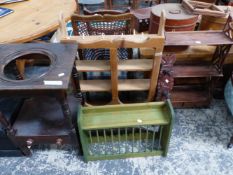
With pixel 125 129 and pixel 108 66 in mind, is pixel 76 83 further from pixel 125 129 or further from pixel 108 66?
pixel 125 129

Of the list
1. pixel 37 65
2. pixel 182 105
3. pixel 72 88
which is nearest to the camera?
pixel 72 88

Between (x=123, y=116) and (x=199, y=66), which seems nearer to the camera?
(x=123, y=116)

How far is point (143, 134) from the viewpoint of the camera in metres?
1.54

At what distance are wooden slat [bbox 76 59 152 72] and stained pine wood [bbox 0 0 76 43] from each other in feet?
1.40

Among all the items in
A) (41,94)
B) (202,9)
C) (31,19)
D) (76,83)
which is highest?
(202,9)

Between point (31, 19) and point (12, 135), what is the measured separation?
93 cm

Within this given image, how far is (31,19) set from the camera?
1.66 meters

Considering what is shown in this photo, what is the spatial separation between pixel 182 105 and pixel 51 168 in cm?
116

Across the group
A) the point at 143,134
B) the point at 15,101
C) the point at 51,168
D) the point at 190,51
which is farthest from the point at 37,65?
the point at 190,51

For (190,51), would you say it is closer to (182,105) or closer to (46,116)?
(182,105)

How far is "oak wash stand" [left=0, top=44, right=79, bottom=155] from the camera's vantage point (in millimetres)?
956

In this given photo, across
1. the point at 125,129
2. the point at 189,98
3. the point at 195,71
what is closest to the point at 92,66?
the point at 125,129

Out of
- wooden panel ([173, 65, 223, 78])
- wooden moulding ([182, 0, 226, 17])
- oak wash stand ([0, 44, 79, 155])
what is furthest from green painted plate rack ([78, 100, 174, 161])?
wooden moulding ([182, 0, 226, 17])

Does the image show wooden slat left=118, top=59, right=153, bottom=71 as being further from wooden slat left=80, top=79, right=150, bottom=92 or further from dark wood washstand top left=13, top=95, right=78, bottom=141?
dark wood washstand top left=13, top=95, right=78, bottom=141
